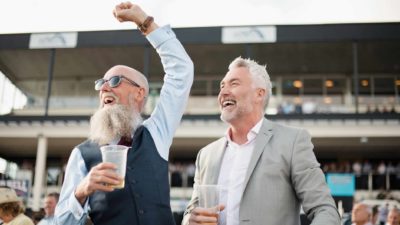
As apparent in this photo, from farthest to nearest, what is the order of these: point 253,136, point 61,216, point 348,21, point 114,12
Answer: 1. point 348,21
2. point 253,136
3. point 114,12
4. point 61,216

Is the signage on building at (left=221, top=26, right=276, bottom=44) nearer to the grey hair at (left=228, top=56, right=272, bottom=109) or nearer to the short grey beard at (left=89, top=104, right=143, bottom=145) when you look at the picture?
the grey hair at (left=228, top=56, right=272, bottom=109)

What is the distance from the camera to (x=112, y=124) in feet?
7.79

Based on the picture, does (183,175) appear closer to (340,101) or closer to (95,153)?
(340,101)

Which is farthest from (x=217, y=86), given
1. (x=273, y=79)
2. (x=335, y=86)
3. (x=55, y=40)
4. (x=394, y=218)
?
(x=394, y=218)

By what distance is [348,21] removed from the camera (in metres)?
17.4

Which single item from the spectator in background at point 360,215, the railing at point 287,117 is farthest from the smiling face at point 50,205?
the railing at point 287,117

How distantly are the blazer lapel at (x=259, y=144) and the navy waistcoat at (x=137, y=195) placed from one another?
1.41 feet

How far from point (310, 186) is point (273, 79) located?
20868mm

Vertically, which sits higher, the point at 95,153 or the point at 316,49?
the point at 316,49

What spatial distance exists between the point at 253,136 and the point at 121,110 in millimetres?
750

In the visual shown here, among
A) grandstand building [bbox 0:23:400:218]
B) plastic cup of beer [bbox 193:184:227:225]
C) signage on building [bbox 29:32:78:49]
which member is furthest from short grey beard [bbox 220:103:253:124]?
signage on building [bbox 29:32:78:49]

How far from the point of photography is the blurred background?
16.9 m

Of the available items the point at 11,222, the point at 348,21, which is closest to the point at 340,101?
the point at 348,21

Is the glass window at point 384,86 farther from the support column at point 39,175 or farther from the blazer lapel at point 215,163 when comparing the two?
the blazer lapel at point 215,163
